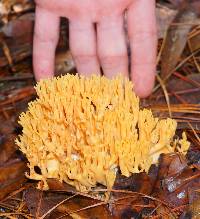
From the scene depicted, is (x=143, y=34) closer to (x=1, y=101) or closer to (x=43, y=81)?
(x=43, y=81)

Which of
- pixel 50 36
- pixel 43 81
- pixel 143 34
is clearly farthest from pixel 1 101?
Answer: pixel 143 34

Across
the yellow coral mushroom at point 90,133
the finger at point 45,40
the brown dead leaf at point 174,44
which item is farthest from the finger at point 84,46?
the yellow coral mushroom at point 90,133

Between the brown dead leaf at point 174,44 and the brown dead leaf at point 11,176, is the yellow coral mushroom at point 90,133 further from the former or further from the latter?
the brown dead leaf at point 174,44

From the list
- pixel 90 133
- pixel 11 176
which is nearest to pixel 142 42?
pixel 90 133

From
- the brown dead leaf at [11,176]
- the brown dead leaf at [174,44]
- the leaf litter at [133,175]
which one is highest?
the brown dead leaf at [174,44]

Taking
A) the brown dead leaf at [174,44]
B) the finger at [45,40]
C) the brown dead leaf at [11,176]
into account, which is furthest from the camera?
the brown dead leaf at [174,44]

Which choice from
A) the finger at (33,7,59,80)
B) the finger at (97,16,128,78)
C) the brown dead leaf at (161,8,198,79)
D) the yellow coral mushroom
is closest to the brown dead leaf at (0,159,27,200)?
the yellow coral mushroom

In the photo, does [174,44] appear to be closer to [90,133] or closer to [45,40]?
Answer: [45,40]
